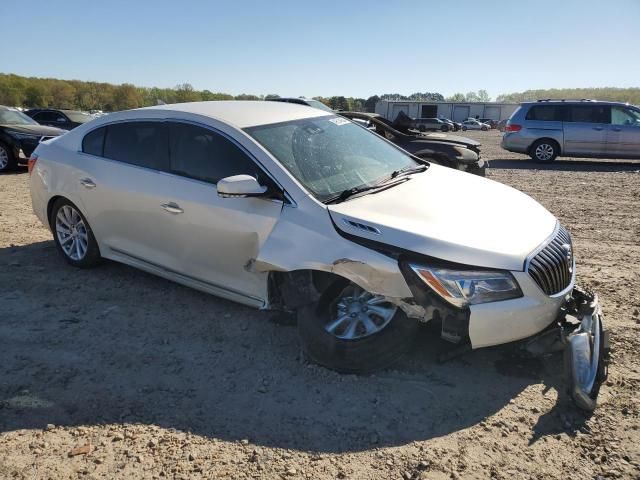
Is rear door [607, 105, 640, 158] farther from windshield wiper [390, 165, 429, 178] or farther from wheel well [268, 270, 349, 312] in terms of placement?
wheel well [268, 270, 349, 312]

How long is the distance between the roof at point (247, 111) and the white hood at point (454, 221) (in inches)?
43.3

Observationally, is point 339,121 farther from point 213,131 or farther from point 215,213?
point 215,213

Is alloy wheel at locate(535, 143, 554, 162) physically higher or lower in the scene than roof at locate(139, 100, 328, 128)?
lower

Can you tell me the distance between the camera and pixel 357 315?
322 cm

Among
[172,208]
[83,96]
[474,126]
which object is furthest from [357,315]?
[83,96]

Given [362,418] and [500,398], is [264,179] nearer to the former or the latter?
[362,418]

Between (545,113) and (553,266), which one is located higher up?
(545,113)

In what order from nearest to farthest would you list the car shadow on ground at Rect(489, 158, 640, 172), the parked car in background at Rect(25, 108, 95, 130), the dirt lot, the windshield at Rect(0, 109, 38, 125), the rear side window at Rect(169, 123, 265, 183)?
1. the dirt lot
2. the rear side window at Rect(169, 123, 265, 183)
3. the windshield at Rect(0, 109, 38, 125)
4. the car shadow on ground at Rect(489, 158, 640, 172)
5. the parked car in background at Rect(25, 108, 95, 130)

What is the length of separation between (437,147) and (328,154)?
16.5ft

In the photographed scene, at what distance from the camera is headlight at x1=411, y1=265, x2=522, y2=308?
2789 millimetres

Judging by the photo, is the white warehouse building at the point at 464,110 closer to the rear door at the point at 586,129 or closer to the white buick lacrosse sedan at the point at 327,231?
the rear door at the point at 586,129

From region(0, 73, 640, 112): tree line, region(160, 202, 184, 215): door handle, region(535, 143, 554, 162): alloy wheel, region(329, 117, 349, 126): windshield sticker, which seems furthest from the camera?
region(0, 73, 640, 112): tree line

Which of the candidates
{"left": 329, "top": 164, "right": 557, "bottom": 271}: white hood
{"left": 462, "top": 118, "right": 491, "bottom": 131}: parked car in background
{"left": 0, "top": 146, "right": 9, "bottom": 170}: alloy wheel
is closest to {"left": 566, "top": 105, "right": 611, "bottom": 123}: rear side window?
{"left": 329, "top": 164, "right": 557, "bottom": 271}: white hood

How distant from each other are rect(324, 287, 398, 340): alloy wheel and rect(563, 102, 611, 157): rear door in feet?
42.1
